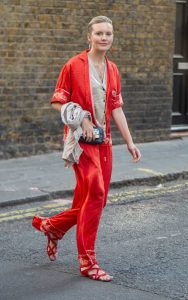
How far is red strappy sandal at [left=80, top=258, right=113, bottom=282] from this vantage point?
5.54m

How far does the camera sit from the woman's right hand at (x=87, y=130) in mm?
5613

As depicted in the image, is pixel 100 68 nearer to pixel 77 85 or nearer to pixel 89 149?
pixel 77 85

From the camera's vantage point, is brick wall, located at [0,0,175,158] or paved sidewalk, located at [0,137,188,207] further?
brick wall, located at [0,0,175,158]

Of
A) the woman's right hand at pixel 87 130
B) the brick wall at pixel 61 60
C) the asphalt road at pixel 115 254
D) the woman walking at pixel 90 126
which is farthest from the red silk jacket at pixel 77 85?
the brick wall at pixel 61 60

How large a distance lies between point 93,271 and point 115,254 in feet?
2.38

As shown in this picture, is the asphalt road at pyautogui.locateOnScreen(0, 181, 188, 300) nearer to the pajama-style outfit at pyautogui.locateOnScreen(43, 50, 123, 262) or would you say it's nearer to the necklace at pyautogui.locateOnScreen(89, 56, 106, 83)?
the pajama-style outfit at pyautogui.locateOnScreen(43, 50, 123, 262)

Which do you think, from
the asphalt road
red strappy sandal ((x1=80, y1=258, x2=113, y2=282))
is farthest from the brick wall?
red strappy sandal ((x1=80, y1=258, x2=113, y2=282))

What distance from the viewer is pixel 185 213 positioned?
7.96 meters

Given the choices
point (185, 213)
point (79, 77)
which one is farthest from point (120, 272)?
point (185, 213)

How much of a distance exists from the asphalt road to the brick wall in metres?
2.55

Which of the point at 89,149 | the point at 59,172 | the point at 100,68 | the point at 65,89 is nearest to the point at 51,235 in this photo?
the point at 89,149

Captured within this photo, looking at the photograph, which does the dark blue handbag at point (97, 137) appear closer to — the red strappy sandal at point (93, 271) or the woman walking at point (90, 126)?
the woman walking at point (90, 126)

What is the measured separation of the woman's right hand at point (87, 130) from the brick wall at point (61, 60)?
199 inches

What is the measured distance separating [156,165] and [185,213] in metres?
2.48
